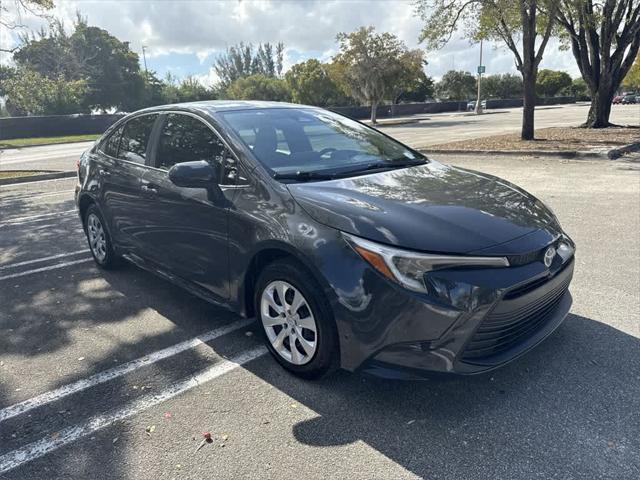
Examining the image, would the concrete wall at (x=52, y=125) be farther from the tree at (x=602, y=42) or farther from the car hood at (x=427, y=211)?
the car hood at (x=427, y=211)

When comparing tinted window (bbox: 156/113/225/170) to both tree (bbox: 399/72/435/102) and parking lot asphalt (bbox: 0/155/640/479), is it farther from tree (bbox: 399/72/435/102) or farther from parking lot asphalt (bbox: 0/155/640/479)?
tree (bbox: 399/72/435/102)

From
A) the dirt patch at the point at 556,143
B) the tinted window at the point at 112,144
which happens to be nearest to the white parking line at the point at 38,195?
the tinted window at the point at 112,144

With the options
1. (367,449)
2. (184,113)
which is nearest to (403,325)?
Result: (367,449)

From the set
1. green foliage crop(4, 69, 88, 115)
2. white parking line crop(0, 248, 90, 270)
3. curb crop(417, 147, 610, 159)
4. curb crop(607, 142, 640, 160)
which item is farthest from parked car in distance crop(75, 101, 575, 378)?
green foliage crop(4, 69, 88, 115)

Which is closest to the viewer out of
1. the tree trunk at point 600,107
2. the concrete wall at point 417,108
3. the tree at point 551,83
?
the tree trunk at point 600,107

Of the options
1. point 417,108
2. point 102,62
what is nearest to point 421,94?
point 417,108

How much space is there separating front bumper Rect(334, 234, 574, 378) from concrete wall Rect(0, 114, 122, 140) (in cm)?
3500

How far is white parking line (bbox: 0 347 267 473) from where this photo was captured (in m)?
2.55

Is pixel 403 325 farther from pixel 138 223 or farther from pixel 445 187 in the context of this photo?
pixel 138 223

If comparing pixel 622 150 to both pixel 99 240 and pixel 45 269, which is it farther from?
pixel 45 269

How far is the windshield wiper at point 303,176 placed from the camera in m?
3.23

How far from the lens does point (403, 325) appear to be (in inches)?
99.0

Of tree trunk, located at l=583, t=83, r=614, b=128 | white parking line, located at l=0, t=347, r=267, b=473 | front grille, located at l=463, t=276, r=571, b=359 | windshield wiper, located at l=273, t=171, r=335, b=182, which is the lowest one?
white parking line, located at l=0, t=347, r=267, b=473

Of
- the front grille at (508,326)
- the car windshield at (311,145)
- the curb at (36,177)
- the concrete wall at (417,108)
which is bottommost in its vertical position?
the front grille at (508,326)
